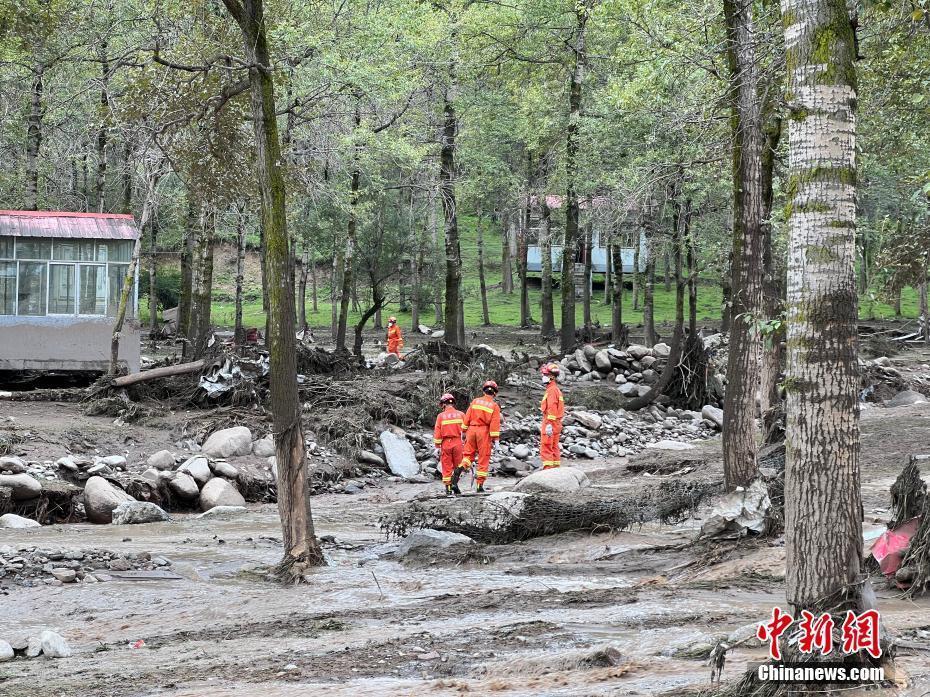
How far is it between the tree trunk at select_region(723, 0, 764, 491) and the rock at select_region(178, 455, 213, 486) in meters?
9.73

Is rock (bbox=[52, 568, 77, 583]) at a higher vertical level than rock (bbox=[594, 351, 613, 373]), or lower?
lower

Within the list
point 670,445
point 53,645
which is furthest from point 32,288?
point 53,645

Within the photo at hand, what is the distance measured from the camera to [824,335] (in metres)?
5.10

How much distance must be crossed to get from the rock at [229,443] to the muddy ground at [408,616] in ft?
14.5

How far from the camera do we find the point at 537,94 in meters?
32.3

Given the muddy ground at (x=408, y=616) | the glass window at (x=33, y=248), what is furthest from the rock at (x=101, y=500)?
the glass window at (x=33, y=248)

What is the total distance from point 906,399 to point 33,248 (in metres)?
23.4

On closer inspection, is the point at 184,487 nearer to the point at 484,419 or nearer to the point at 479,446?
the point at 479,446

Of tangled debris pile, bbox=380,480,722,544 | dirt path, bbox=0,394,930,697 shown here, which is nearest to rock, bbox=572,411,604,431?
dirt path, bbox=0,394,930,697

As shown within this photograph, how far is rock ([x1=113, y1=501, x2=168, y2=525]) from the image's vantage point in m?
15.2

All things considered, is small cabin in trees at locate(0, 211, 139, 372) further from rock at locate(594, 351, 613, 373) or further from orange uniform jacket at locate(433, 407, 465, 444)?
Answer: orange uniform jacket at locate(433, 407, 465, 444)

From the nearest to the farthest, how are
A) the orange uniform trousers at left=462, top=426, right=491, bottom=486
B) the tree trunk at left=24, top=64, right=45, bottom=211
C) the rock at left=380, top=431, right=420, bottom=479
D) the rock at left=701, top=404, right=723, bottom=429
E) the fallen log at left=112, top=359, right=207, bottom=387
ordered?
the orange uniform trousers at left=462, top=426, right=491, bottom=486, the rock at left=380, top=431, right=420, bottom=479, the fallen log at left=112, top=359, right=207, bottom=387, the rock at left=701, top=404, right=723, bottom=429, the tree trunk at left=24, top=64, right=45, bottom=211

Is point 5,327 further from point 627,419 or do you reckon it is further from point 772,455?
point 772,455

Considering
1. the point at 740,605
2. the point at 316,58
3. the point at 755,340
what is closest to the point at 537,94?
the point at 316,58
